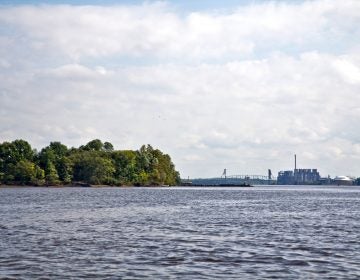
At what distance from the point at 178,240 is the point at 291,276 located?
15697mm

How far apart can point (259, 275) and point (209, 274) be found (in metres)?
2.54

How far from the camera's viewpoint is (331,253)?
3738cm

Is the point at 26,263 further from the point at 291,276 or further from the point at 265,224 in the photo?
the point at 265,224

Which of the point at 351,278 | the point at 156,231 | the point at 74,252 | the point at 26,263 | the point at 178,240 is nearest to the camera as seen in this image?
the point at 351,278

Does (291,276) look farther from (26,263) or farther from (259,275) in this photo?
(26,263)

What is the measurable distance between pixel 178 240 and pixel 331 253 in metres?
11.7

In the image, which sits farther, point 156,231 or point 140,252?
point 156,231

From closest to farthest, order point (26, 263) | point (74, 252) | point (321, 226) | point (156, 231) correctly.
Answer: point (26, 263), point (74, 252), point (156, 231), point (321, 226)

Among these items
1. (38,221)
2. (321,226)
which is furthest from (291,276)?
(38,221)

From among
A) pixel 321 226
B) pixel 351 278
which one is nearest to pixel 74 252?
pixel 351 278

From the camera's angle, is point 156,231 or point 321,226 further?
point 321,226

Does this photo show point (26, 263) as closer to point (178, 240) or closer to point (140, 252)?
point (140, 252)

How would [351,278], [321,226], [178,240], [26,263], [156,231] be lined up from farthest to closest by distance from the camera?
[321,226] < [156,231] < [178,240] < [26,263] < [351,278]

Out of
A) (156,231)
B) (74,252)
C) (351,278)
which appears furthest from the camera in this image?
(156,231)
